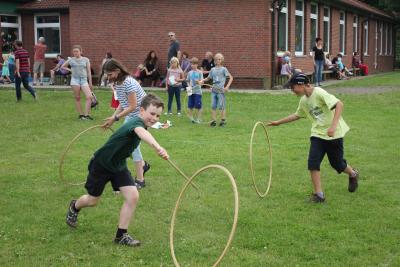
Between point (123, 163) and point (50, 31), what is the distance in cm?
2850

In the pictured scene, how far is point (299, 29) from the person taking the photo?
3050 cm

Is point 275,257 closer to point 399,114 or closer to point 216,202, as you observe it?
point 216,202

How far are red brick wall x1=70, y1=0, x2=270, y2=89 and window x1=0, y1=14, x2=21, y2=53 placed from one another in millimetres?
4987

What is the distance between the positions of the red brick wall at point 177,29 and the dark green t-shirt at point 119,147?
66.2 feet

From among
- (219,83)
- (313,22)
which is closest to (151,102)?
(219,83)

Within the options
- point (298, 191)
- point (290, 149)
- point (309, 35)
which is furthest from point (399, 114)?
point (309, 35)

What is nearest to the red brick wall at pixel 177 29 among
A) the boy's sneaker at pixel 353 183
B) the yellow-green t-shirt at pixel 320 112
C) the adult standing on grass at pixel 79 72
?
the adult standing on grass at pixel 79 72

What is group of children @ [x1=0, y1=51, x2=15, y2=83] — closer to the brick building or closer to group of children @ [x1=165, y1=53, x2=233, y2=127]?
the brick building

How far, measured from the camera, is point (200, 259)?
5711mm

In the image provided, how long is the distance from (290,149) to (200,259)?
6.22 metres

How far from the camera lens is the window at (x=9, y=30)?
3241 cm

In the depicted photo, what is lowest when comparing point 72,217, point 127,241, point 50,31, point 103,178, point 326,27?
point 127,241

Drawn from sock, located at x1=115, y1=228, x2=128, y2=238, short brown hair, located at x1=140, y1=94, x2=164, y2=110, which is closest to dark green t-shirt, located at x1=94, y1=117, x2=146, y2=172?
short brown hair, located at x1=140, y1=94, x2=164, y2=110

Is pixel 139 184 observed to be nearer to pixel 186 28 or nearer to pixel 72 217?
pixel 72 217
